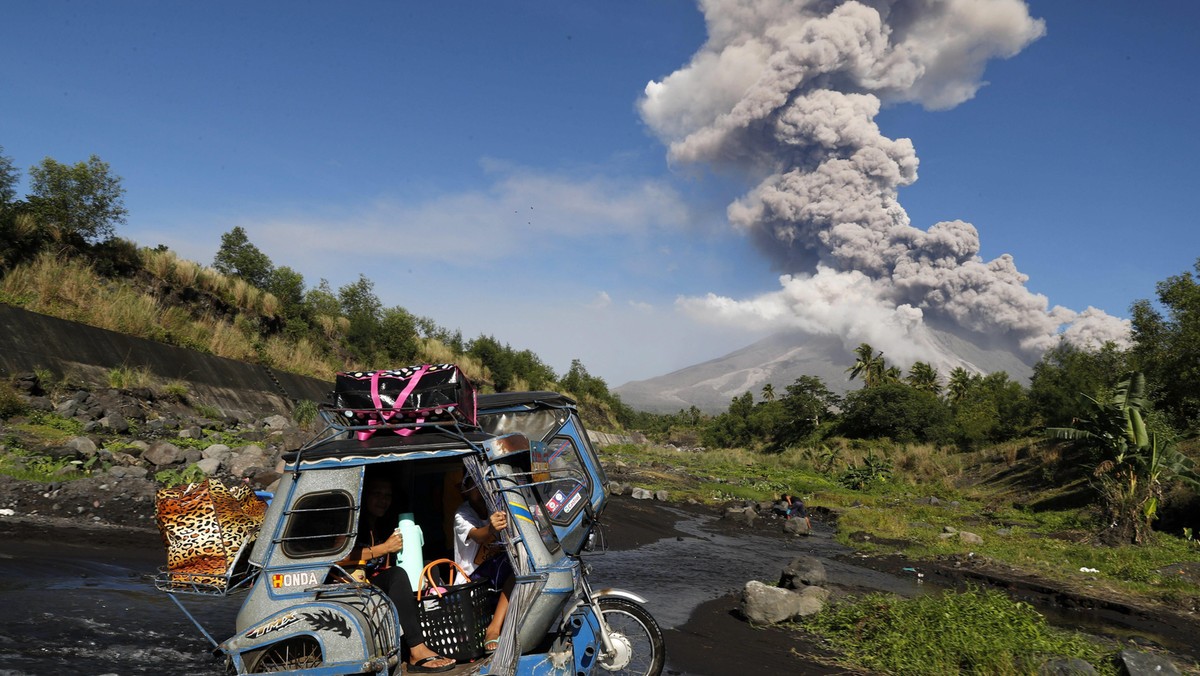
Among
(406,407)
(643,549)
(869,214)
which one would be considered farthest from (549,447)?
(869,214)

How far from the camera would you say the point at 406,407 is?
559 centimetres

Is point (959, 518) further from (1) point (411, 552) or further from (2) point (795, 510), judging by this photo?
(1) point (411, 552)

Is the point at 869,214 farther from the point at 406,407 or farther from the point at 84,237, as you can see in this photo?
the point at 406,407

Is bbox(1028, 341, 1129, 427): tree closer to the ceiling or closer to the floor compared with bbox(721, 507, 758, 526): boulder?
closer to the ceiling

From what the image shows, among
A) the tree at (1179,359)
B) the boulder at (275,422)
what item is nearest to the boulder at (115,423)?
the boulder at (275,422)

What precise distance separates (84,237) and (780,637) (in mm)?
26509

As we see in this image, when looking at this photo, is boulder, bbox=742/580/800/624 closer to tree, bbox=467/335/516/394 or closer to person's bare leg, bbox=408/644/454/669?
person's bare leg, bbox=408/644/454/669

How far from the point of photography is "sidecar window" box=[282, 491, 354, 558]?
511 centimetres

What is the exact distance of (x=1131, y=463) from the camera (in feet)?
66.2

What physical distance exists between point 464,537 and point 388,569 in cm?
68

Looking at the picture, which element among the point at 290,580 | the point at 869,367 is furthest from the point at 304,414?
the point at 869,367

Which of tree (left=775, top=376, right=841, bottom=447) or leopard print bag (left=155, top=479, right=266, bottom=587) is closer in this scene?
leopard print bag (left=155, top=479, right=266, bottom=587)

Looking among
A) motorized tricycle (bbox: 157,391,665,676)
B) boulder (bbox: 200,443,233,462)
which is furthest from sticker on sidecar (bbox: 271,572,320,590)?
boulder (bbox: 200,443,233,462)

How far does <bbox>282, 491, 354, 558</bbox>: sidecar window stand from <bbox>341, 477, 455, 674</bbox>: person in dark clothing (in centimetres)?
24
